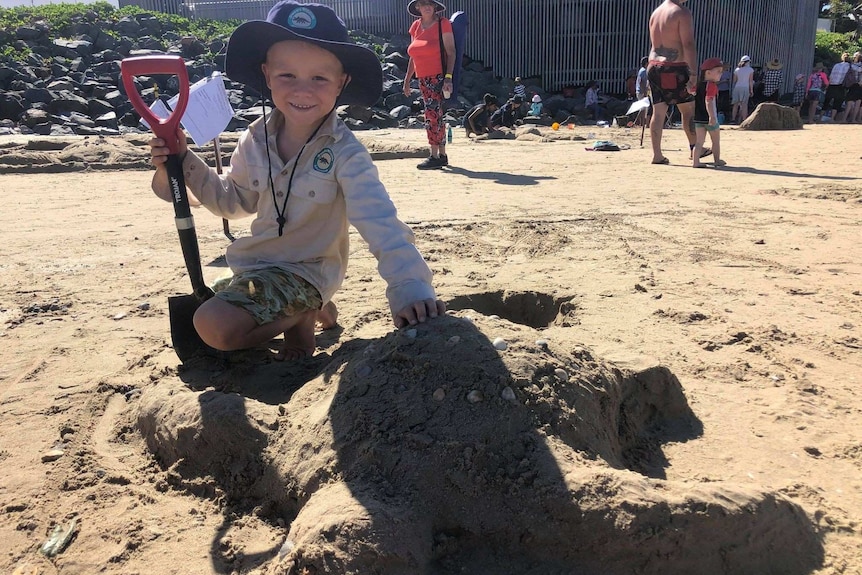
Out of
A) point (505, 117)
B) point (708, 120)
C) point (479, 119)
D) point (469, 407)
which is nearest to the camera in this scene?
point (469, 407)

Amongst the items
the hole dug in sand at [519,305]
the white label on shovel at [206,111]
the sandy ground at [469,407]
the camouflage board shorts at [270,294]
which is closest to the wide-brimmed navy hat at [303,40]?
the camouflage board shorts at [270,294]

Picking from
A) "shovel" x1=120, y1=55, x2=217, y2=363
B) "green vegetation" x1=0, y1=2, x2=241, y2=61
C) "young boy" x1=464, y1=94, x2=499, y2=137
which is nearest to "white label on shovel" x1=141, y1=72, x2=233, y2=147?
"shovel" x1=120, y1=55, x2=217, y2=363

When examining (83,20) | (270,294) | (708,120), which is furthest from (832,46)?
(270,294)

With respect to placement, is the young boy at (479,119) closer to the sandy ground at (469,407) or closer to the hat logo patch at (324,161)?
the sandy ground at (469,407)

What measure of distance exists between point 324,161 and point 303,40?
0.44 metres

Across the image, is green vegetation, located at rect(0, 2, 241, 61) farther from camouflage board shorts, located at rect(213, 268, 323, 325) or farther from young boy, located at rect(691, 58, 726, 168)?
camouflage board shorts, located at rect(213, 268, 323, 325)

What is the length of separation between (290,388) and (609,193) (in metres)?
4.57

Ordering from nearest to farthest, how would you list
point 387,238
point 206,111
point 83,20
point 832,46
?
point 387,238
point 206,111
point 83,20
point 832,46

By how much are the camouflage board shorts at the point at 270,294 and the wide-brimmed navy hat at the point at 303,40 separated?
754 mm

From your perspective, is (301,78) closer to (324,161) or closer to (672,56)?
(324,161)

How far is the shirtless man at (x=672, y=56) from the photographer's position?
23.4 ft

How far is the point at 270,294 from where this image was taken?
2.61 metres

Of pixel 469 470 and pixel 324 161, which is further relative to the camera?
pixel 324 161

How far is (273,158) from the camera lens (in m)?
2.65
